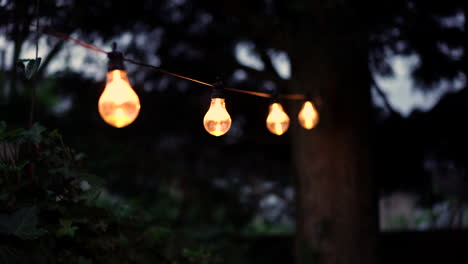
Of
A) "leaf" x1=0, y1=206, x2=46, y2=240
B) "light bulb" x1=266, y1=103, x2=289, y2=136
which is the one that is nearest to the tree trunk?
"light bulb" x1=266, y1=103, x2=289, y2=136

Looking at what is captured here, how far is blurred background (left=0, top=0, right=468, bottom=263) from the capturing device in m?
4.31

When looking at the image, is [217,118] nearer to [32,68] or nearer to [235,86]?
[32,68]

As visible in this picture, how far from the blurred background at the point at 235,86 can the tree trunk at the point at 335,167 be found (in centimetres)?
6

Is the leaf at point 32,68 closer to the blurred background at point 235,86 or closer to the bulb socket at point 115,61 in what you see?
the bulb socket at point 115,61

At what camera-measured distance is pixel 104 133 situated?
259 inches

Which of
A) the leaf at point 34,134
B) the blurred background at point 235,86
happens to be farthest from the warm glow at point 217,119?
the leaf at point 34,134

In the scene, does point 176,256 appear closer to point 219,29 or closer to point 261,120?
point 219,29

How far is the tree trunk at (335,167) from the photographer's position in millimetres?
4727

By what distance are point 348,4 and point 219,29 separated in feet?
4.80

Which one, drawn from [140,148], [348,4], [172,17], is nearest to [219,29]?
[172,17]

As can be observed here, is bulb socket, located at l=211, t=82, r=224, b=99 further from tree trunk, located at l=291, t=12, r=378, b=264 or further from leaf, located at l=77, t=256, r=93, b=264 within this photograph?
tree trunk, located at l=291, t=12, r=378, b=264

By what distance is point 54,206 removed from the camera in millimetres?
2633

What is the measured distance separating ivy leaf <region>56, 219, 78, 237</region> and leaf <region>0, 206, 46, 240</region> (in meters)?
0.26

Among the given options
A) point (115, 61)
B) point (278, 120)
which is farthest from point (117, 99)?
point (278, 120)
